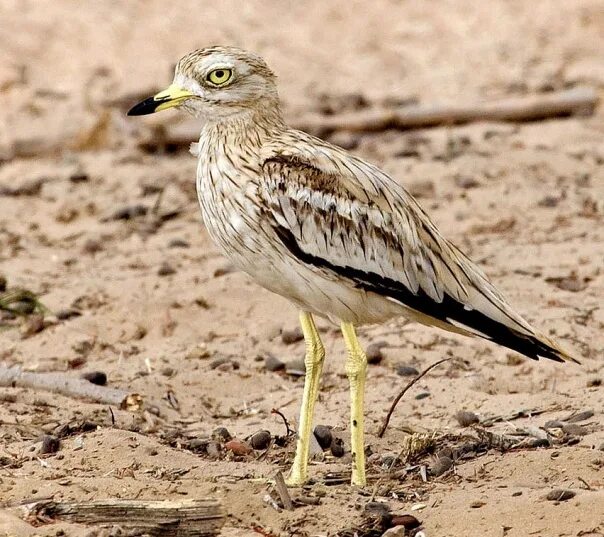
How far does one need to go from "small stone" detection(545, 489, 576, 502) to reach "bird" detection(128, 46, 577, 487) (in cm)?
78

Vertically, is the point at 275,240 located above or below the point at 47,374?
above

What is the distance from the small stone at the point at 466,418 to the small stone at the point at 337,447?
0.55 m

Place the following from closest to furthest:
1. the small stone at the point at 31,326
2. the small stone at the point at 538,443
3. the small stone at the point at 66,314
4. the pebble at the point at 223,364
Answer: the small stone at the point at 538,443 < the pebble at the point at 223,364 < the small stone at the point at 31,326 < the small stone at the point at 66,314

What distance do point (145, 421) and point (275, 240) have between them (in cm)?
131

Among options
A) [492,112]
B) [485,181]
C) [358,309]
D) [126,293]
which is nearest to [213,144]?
[358,309]

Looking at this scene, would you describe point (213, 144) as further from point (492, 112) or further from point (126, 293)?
point (492, 112)

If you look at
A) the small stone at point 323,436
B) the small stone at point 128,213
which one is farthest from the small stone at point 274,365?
the small stone at point 128,213

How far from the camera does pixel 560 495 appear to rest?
468cm

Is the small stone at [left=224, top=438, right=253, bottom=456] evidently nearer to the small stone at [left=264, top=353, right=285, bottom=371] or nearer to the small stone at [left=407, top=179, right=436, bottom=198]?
the small stone at [left=264, top=353, right=285, bottom=371]

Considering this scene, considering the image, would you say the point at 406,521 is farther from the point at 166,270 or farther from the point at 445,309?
the point at 166,270

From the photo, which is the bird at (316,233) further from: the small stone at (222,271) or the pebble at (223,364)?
the small stone at (222,271)

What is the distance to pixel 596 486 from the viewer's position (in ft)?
16.1

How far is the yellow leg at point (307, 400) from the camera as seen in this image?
17.5 feet

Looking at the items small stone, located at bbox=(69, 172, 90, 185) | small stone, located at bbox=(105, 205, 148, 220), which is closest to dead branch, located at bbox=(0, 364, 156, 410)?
small stone, located at bbox=(105, 205, 148, 220)
